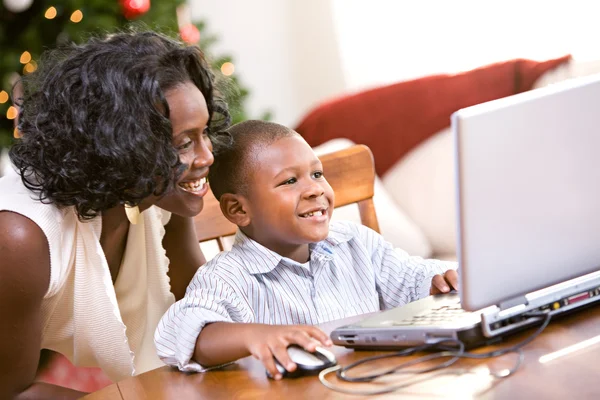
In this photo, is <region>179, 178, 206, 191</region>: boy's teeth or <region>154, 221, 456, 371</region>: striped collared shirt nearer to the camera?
<region>154, 221, 456, 371</region>: striped collared shirt

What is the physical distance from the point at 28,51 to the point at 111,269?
167 cm

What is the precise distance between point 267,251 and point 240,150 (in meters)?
0.19

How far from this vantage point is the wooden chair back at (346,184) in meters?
1.64

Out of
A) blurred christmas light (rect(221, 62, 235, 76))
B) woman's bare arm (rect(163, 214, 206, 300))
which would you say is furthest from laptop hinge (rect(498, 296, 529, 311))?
blurred christmas light (rect(221, 62, 235, 76))

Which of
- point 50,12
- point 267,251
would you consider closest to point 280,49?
point 50,12

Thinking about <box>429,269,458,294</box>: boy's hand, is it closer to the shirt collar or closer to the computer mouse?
the shirt collar

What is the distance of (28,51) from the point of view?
2941 mm

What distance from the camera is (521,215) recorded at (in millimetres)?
927

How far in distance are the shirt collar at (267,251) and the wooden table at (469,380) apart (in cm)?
26

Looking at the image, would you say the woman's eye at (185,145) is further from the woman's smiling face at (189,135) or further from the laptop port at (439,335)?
the laptop port at (439,335)

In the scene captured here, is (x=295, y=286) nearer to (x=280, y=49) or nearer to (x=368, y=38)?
(x=368, y=38)

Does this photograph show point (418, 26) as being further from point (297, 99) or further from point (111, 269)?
point (111, 269)

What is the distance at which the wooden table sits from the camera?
0.84 metres

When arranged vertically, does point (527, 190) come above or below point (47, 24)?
below
